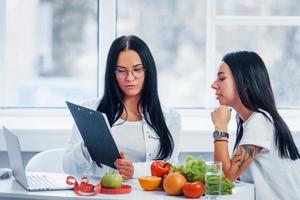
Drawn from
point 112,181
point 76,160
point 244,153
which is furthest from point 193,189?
point 76,160

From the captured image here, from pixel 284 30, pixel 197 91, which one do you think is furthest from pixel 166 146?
pixel 284 30

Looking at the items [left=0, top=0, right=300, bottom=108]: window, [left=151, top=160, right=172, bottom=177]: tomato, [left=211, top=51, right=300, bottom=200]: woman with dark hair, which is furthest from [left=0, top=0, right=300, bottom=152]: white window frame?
[left=151, top=160, right=172, bottom=177]: tomato

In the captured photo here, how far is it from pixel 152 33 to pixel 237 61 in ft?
4.53

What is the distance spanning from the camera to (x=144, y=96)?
3.13 meters

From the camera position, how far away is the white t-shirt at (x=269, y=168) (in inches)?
105

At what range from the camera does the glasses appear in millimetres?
3013

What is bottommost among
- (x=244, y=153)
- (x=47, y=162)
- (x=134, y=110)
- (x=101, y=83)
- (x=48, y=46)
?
(x=47, y=162)

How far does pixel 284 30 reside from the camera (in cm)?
410

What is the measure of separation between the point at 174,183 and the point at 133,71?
0.84 m

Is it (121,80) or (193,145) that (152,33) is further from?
(121,80)

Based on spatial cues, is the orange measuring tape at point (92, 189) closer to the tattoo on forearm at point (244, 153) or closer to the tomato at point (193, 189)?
the tomato at point (193, 189)

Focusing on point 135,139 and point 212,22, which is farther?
point 212,22

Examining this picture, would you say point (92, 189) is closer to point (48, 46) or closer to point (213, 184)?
point (213, 184)

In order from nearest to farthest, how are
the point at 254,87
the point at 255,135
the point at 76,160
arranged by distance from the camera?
the point at 255,135
the point at 254,87
the point at 76,160
